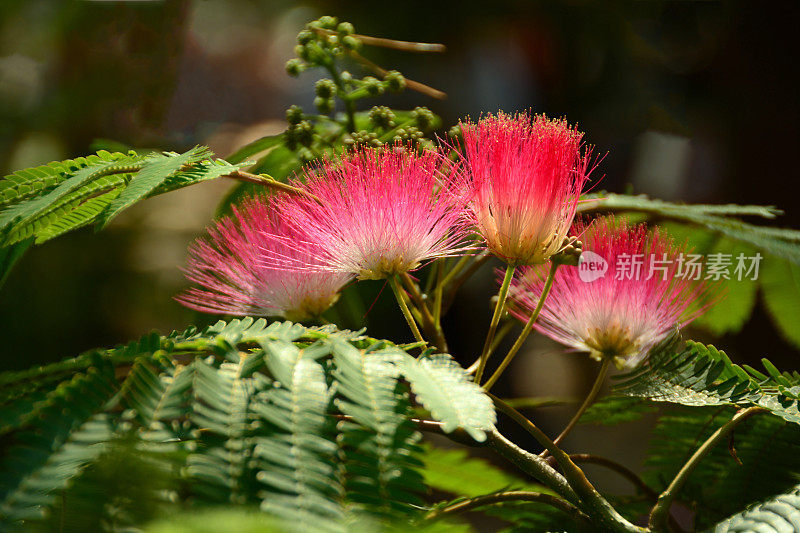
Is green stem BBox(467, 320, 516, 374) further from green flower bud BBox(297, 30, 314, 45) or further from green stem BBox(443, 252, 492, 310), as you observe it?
green flower bud BBox(297, 30, 314, 45)

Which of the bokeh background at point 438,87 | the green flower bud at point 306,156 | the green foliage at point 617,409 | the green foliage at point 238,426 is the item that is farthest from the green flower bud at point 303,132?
the bokeh background at point 438,87

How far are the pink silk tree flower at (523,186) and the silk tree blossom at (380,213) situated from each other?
0.03 metres

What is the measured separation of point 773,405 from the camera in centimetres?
41

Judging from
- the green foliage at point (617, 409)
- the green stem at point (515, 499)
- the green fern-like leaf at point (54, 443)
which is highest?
the green fern-like leaf at point (54, 443)

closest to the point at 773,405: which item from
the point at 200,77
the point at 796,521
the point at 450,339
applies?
the point at 796,521

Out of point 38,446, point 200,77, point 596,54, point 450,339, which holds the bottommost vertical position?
point 450,339

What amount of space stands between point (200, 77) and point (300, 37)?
2.15 ft

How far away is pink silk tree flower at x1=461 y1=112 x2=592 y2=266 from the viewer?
0.38m

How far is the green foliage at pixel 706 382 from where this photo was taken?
417 millimetres

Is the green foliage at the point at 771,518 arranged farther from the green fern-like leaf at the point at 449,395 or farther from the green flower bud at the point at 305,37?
the green flower bud at the point at 305,37

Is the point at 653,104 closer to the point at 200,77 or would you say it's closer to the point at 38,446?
the point at 200,77

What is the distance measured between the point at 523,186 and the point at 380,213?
9 cm

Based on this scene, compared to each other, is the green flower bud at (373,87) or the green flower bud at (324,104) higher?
the green flower bud at (373,87)

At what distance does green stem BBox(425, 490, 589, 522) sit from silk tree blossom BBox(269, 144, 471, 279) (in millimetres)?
176
